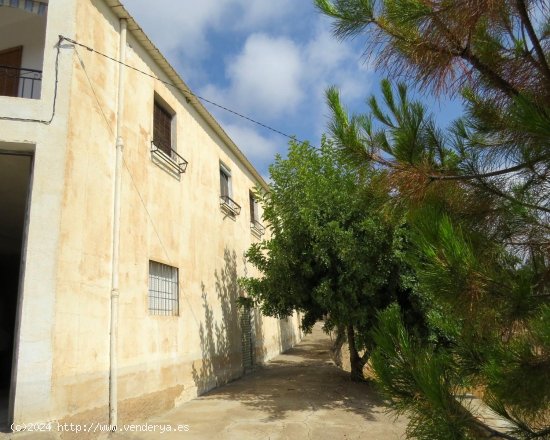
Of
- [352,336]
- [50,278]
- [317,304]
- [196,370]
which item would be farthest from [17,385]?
[352,336]

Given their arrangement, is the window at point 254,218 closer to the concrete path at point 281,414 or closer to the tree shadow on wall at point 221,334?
the tree shadow on wall at point 221,334

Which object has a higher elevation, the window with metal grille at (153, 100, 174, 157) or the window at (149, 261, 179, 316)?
the window with metal grille at (153, 100, 174, 157)

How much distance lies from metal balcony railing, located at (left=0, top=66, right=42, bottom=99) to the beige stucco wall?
3.36 ft

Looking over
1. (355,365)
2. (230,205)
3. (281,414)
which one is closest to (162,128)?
(230,205)

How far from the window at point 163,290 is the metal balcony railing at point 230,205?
11.4ft

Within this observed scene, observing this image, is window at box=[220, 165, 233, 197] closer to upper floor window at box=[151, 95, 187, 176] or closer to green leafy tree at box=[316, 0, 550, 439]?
upper floor window at box=[151, 95, 187, 176]

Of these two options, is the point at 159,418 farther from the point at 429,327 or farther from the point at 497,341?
the point at 497,341

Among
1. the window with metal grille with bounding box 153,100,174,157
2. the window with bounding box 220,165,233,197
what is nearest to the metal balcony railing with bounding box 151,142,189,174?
the window with metal grille with bounding box 153,100,174,157

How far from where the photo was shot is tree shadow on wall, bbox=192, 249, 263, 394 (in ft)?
30.4

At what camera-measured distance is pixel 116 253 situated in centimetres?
635

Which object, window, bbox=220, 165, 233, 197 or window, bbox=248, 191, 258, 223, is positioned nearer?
window, bbox=220, 165, 233, 197

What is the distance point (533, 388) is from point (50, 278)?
4.83 metres

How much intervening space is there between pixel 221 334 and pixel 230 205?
3624 mm

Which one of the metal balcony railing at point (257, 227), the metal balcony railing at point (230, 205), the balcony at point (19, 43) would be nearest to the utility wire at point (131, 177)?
the balcony at point (19, 43)
